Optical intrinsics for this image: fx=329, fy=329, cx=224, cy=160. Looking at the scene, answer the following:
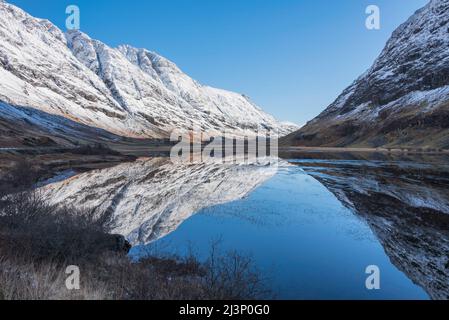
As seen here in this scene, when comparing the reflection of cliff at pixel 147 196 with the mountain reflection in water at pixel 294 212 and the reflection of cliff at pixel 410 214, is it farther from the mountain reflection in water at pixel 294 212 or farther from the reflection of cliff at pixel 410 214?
the reflection of cliff at pixel 410 214

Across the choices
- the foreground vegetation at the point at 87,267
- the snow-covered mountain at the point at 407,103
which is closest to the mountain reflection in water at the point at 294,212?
the foreground vegetation at the point at 87,267

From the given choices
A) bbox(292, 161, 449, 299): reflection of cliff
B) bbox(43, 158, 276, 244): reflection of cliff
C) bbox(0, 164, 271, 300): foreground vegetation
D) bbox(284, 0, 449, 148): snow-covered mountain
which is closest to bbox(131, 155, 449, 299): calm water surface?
bbox(292, 161, 449, 299): reflection of cliff

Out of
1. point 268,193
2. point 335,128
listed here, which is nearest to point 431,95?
point 335,128

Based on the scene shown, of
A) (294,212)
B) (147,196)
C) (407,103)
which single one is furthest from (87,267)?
(407,103)

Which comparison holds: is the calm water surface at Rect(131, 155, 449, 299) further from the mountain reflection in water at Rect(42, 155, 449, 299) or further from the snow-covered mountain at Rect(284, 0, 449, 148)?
the snow-covered mountain at Rect(284, 0, 449, 148)

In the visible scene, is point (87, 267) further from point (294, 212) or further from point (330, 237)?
point (294, 212)

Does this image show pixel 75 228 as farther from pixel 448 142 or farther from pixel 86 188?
pixel 448 142

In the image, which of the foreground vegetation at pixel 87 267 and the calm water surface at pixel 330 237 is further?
the calm water surface at pixel 330 237
